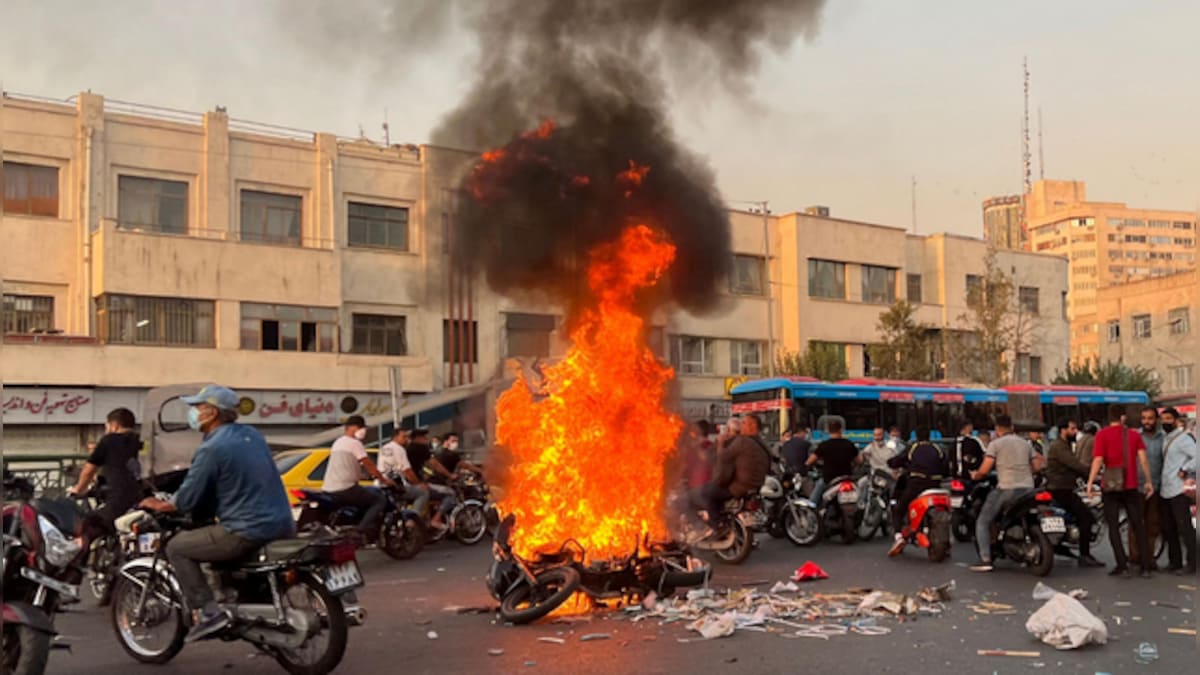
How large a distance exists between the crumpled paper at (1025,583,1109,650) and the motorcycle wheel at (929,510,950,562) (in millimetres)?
4507

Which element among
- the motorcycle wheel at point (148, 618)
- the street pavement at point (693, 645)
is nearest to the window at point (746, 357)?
the street pavement at point (693, 645)

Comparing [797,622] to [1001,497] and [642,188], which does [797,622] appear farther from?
[642,188]

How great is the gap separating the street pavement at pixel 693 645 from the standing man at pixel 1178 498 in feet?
1.96

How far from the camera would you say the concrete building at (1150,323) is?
56719 mm

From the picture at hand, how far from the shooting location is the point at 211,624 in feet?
21.6

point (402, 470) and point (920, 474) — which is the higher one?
point (402, 470)

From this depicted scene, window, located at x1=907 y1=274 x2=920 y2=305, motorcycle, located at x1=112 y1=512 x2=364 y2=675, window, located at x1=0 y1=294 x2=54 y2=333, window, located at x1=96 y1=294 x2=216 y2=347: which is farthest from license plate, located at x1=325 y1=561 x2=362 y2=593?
window, located at x1=907 y1=274 x2=920 y2=305

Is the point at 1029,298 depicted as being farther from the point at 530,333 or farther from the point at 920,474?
the point at 530,333

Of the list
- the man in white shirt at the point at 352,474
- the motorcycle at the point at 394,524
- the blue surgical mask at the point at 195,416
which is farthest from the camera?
the motorcycle at the point at 394,524

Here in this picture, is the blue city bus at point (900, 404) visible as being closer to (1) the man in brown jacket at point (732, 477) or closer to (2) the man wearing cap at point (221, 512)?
(1) the man in brown jacket at point (732, 477)

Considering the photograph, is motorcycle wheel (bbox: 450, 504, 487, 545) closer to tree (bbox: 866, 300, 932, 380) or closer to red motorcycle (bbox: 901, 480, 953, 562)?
red motorcycle (bbox: 901, 480, 953, 562)

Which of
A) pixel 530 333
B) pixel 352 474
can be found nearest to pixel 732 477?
pixel 530 333

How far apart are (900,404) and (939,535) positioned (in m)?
18.1

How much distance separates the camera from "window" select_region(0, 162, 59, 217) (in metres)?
29.3
